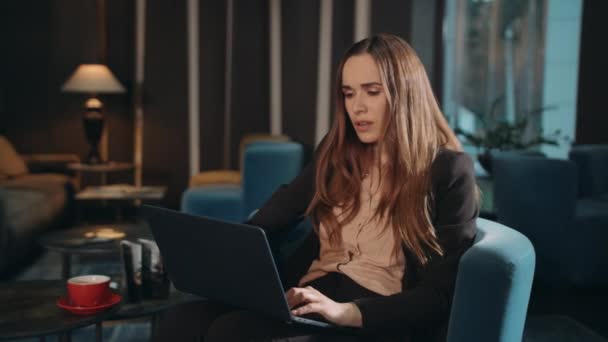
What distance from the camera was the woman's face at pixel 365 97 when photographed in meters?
1.52

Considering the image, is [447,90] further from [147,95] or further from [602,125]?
[147,95]

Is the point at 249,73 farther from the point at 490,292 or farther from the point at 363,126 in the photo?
the point at 490,292

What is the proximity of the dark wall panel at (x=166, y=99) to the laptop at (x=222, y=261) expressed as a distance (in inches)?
174

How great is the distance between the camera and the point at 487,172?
4227 mm

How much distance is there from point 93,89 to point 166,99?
797 mm

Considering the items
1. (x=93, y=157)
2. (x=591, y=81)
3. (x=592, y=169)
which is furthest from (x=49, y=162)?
(x=591, y=81)

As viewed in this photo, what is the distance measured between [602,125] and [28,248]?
4.37 meters

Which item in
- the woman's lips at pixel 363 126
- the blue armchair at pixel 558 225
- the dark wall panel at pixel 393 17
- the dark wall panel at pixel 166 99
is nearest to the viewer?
the woman's lips at pixel 363 126

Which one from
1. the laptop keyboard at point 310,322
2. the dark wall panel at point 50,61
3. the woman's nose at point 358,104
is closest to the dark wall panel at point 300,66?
the dark wall panel at point 50,61

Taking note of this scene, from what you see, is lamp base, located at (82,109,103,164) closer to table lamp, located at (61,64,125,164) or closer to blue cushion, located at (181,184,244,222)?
table lamp, located at (61,64,125,164)

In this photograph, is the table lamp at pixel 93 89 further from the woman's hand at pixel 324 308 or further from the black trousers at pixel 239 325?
the woman's hand at pixel 324 308

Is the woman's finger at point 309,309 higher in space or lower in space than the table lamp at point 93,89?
lower

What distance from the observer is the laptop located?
1210 mm

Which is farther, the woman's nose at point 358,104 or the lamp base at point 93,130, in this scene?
the lamp base at point 93,130
